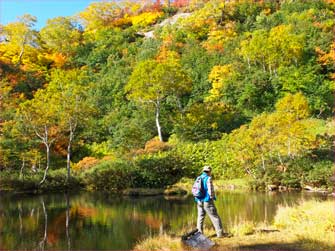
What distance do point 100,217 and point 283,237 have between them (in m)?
6.79

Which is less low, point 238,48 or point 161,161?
point 238,48

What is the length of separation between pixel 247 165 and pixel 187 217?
9940mm

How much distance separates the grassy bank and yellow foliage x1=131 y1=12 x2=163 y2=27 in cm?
4998

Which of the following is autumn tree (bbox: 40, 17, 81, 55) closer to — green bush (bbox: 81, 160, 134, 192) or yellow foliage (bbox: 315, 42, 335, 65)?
yellow foliage (bbox: 315, 42, 335, 65)

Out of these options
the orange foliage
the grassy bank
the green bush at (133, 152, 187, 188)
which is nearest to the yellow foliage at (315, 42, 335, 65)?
the green bush at (133, 152, 187, 188)

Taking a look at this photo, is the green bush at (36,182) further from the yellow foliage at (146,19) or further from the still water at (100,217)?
the yellow foliage at (146,19)

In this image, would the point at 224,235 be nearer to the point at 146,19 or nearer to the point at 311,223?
the point at 311,223

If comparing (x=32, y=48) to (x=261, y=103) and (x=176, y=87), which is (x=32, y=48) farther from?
(x=261, y=103)

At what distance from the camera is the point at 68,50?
48344 millimetres

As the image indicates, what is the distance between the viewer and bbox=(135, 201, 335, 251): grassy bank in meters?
6.73

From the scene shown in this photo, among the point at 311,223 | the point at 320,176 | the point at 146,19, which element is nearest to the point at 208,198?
the point at 311,223

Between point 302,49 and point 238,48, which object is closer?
point 302,49

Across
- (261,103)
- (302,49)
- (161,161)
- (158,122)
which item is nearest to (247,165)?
(161,161)

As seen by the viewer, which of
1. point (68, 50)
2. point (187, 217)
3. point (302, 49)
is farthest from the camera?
A: point (68, 50)
